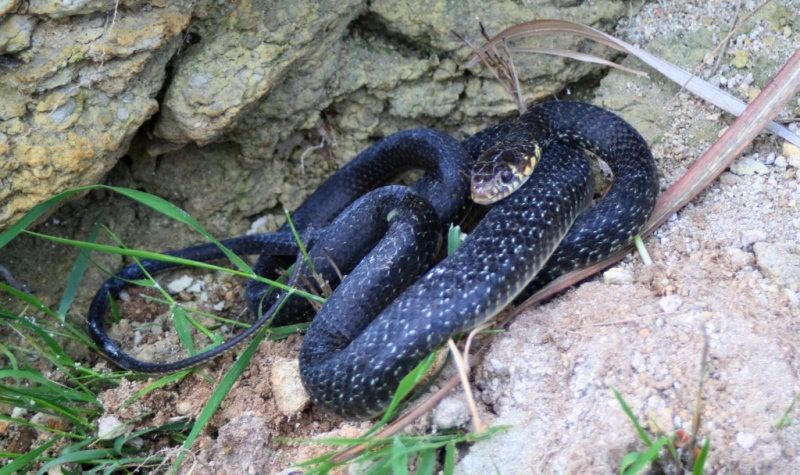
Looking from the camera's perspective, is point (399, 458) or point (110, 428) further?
point (110, 428)

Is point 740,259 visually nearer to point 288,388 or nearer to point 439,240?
point 439,240

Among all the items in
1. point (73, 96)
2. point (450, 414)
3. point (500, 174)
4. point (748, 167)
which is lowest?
point (450, 414)

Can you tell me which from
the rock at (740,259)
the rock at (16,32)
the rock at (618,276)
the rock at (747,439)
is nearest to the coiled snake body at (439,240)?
the rock at (618,276)

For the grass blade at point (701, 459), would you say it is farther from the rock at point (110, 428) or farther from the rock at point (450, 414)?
the rock at point (110, 428)

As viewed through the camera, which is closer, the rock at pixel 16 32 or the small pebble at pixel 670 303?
the small pebble at pixel 670 303

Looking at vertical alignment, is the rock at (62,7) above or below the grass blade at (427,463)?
above

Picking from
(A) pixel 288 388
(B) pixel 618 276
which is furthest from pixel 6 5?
(B) pixel 618 276

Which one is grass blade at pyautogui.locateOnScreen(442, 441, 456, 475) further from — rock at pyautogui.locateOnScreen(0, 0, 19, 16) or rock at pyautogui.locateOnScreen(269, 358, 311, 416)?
rock at pyautogui.locateOnScreen(0, 0, 19, 16)

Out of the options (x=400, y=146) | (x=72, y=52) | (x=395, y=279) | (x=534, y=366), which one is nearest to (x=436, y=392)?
(x=534, y=366)
